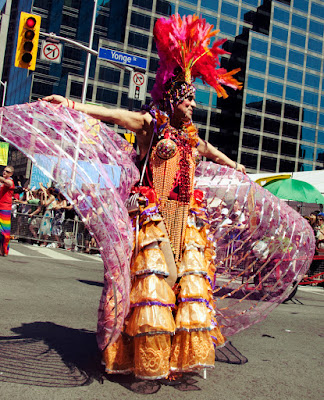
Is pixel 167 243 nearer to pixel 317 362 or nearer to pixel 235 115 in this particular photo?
pixel 317 362

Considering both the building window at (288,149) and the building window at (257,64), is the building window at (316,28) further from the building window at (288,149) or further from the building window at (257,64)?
the building window at (288,149)

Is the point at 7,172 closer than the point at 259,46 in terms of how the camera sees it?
Yes

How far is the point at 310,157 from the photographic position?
73875mm

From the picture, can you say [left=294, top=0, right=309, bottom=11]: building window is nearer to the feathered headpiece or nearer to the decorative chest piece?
the feathered headpiece

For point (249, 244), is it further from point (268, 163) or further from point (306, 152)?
point (306, 152)

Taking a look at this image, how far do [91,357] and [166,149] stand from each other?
1677 mm

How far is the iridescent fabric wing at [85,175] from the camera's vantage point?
306 centimetres

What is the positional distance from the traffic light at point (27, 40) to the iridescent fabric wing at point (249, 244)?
32.7 ft

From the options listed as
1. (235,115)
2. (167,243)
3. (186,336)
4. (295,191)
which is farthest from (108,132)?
(235,115)

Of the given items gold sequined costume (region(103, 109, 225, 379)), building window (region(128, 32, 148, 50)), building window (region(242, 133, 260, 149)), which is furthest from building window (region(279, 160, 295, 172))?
gold sequined costume (region(103, 109, 225, 379))

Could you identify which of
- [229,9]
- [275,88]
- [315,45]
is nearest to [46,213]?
[275,88]

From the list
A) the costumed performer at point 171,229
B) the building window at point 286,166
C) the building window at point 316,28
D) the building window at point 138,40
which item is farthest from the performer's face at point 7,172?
the building window at point 316,28

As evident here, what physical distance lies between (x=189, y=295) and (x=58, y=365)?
1078 millimetres

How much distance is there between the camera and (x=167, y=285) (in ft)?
11.1
